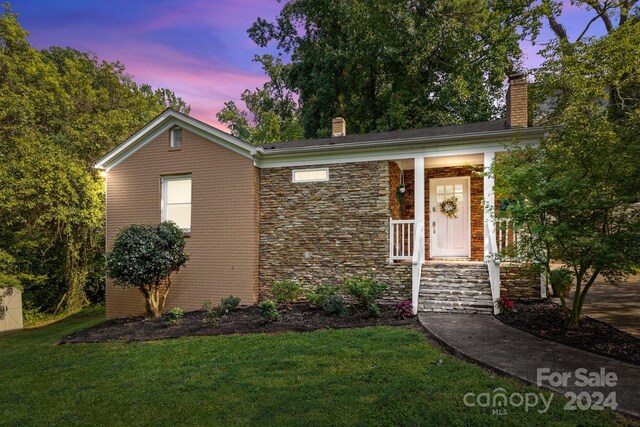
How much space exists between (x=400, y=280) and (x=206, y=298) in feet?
15.7

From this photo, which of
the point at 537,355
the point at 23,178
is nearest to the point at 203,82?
the point at 23,178

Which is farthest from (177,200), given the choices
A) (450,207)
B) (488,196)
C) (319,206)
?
(488,196)

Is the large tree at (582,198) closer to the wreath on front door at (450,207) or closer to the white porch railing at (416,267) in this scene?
the white porch railing at (416,267)

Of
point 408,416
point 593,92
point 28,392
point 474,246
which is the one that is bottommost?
point 28,392

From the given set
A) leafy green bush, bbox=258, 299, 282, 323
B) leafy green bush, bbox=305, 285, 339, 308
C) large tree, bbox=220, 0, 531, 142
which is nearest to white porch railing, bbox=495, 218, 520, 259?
leafy green bush, bbox=305, 285, 339, 308

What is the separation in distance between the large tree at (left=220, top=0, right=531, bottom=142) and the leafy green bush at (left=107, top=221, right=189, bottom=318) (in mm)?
11079

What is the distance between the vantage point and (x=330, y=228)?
843 cm

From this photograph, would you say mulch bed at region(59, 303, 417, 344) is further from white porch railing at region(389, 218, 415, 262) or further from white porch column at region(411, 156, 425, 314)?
white porch railing at region(389, 218, 415, 262)

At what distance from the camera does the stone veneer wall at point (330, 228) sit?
8.05m

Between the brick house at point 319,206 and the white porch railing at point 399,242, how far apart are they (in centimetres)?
3

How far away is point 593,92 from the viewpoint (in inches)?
489

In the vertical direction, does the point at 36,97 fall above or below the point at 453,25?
below

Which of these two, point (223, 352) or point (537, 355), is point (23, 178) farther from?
point (537, 355)

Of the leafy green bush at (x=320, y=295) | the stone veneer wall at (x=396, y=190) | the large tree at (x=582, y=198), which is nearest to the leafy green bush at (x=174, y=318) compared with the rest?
the leafy green bush at (x=320, y=295)
